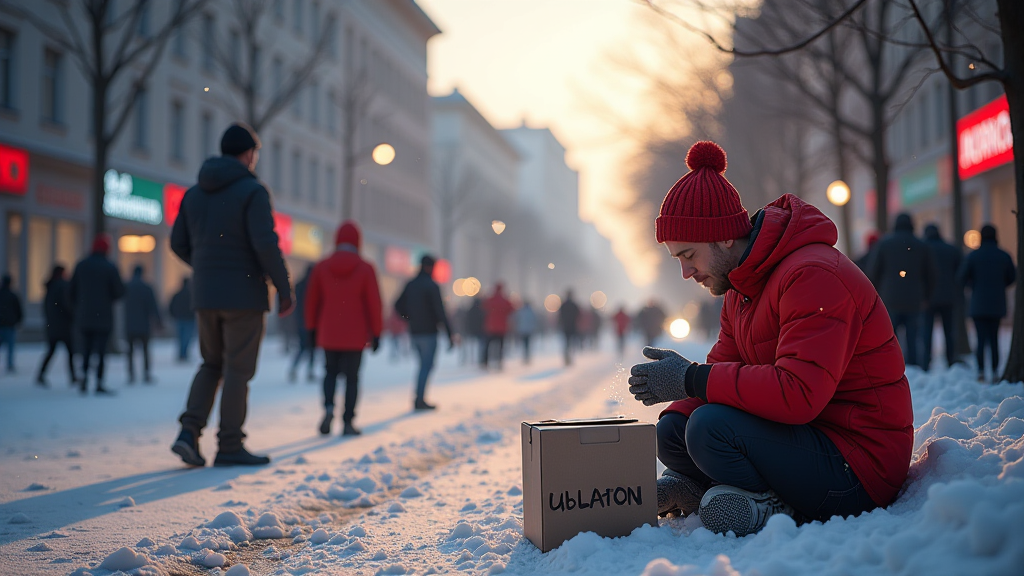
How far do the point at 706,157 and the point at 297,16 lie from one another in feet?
129

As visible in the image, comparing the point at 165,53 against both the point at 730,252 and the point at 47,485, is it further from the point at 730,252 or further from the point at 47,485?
the point at 730,252

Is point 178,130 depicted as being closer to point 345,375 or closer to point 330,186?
point 330,186

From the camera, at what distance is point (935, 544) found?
8.59ft

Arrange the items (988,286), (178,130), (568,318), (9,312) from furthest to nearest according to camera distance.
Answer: (178,130)
(568,318)
(9,312)
(988,286)

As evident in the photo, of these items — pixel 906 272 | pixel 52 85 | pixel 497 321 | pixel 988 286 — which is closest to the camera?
pixel 988 286

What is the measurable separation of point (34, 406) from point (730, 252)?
947 centimetres

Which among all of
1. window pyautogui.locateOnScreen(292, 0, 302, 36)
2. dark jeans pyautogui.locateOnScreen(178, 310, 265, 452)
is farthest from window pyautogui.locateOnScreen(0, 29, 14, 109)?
dark jeans pyautogui.locateOnScreen(178, 310, 265, 452)

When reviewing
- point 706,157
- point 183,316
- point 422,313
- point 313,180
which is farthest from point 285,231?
point 706,157

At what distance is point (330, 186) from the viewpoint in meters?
45.0

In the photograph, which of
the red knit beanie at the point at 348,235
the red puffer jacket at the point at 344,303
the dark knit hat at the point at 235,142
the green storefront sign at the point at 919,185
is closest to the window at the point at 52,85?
the red knit beanie at the point at 348,235

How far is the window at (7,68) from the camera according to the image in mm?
21812

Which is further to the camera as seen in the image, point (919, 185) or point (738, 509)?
point (919, 185)

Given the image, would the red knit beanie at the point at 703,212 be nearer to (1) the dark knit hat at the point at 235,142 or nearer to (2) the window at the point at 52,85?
(1) the dark knit hat at the point at 235,142

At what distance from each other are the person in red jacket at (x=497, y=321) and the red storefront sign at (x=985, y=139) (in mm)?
10781
